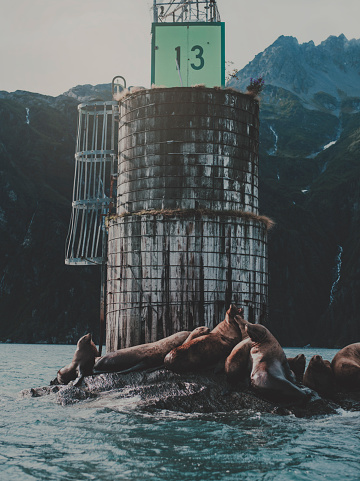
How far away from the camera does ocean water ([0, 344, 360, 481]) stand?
1146 centimetres

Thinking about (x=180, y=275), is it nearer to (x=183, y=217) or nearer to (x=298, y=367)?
(x=183, y=217)

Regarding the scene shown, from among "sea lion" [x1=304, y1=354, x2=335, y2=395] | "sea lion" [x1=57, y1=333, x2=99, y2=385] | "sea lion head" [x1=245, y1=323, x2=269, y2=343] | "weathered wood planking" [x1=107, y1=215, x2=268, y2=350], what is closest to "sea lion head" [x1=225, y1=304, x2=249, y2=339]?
"sea lion head" [x1=245, y1=323, x2=269, y2=343]

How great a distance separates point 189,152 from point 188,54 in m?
6.21

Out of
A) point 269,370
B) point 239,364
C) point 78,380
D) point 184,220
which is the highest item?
point 184,220

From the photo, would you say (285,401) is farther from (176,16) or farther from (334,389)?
(176,16)

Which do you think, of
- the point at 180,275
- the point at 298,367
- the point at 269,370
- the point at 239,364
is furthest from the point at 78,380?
the point at 298,367

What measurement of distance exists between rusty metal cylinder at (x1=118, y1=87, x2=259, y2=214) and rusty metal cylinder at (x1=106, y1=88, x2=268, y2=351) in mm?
41

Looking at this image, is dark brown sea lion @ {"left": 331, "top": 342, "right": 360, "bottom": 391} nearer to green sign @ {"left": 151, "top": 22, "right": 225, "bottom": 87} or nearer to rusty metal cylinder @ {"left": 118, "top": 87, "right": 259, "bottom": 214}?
rusty metal cylinder @ {"left": 118, "top": 87, "right": 259, "bottom": 214}

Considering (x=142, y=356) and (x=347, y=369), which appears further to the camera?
(x=142, y=356)

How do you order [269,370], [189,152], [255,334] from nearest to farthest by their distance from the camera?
[269,370], [255,334], [189,152]

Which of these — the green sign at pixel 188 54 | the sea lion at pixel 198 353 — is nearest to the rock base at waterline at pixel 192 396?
the sea lion at pixel 198 353

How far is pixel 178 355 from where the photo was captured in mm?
18234

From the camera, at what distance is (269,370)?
55.7 ft

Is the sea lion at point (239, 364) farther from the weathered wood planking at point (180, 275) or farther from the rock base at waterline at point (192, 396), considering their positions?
the weathered wood planking at point (180, 275)
